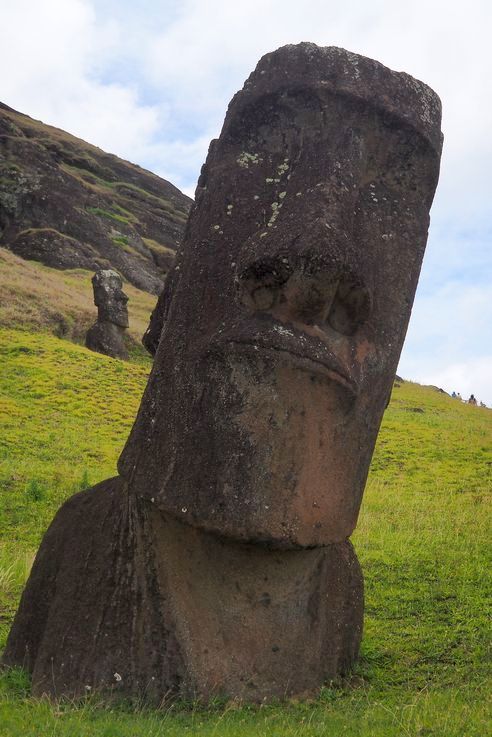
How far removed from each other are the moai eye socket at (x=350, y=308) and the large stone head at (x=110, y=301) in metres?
22.7

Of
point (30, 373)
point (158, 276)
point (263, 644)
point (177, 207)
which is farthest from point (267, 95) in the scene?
point (177, 207)

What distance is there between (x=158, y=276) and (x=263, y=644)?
157 feet

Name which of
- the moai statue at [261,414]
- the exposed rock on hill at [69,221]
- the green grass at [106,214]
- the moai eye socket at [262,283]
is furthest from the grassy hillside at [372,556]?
the green grass at [106,214]

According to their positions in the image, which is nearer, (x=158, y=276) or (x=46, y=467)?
(x=46, y=467)

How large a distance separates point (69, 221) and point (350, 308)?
149 feet

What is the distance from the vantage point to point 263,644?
14.9 feet

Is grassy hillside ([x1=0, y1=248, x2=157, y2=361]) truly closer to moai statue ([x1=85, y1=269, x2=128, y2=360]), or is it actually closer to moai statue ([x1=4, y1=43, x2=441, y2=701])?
moai statue ([x1=85, y1=269, x2=128, y2=360])

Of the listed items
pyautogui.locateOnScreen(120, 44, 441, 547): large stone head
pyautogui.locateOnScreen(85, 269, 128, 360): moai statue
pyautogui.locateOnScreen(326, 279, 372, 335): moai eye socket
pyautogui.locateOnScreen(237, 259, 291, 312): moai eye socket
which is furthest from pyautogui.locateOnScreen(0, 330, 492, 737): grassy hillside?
pyautogui.locateOnScreen(85, 269, 128, 360): moai statue

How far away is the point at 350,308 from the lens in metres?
4.57

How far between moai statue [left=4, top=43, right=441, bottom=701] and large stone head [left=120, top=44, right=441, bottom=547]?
1 cm

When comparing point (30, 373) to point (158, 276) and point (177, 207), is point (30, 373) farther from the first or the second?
point (177, 207)

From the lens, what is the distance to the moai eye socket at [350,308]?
14.7 ft

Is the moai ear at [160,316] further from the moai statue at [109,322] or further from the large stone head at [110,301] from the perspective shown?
the large stone head at [110,301]

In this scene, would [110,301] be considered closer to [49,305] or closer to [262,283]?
[49,305]
